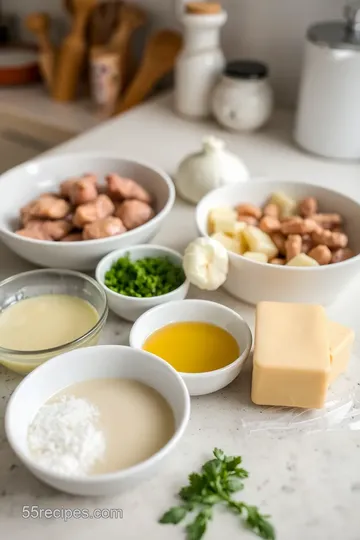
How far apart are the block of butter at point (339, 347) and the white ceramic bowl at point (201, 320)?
4.1 inches

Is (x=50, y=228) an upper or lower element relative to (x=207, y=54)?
lower

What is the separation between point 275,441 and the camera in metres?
0.71

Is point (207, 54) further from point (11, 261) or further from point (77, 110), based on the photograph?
point (11, 261)

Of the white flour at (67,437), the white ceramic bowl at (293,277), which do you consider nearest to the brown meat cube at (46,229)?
the white ceramic bowl at (293,277)

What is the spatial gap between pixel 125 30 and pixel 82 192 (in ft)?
2.48

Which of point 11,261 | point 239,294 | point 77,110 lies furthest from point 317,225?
point 77,110

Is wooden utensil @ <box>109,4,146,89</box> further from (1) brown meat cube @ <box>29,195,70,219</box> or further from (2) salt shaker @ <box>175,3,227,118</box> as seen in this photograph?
(1) brown meat cube @ <box>29,195,70,219</box>

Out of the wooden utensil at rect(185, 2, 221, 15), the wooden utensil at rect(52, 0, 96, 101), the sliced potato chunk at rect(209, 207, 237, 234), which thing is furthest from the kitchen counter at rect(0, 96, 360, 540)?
the wooden utensil at rect(52, 0, 96, 101)

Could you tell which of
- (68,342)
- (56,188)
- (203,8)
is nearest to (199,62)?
(203,8)

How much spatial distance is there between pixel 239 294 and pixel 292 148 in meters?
0.54

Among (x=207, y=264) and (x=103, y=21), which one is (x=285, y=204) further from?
(x=103, y=21)

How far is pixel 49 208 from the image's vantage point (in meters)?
0.97

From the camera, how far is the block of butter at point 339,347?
74 centimetres

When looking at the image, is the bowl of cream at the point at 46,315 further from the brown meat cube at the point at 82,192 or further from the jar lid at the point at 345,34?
the jar lid at the point at 345,34
